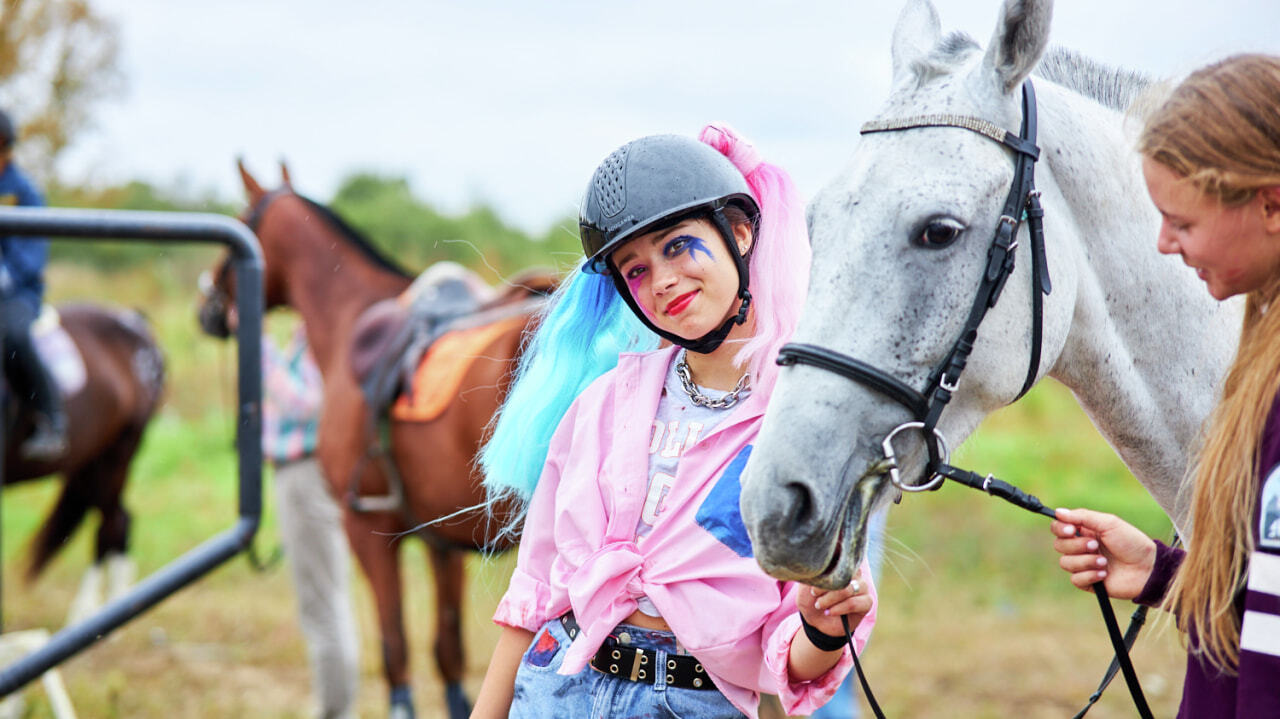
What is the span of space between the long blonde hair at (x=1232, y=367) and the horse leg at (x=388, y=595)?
11.6 feet

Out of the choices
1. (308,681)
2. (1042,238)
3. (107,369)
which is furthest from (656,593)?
(107,369)

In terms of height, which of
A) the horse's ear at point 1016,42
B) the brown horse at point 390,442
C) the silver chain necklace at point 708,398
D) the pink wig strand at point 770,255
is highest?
the horse's ear at point 1016,42

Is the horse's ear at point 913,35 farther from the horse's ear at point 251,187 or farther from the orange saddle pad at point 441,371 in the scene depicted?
the horse's ear at point 251,187

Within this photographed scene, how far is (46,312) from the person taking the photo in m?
6.29

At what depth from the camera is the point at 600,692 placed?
5.11ft

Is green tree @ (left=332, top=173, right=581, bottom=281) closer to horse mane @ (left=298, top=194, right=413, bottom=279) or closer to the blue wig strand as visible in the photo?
horse mane @ (left=298, top=194, right=413, bottom=279)

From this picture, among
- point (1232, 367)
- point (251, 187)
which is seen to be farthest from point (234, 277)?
point (1232, 367)

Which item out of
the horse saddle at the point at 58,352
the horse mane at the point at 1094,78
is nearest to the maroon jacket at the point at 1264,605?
the horse mane at the point at 1094,78

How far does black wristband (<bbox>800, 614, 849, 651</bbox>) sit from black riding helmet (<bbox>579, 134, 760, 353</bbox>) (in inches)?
19.2

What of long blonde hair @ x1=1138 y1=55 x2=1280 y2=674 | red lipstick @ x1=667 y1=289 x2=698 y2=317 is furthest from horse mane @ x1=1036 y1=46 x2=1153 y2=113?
red lipstick @ x1=667 y1=289 x2=698 y2=317

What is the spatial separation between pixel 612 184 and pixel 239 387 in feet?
4.26

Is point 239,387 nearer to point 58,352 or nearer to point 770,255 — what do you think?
point 770,255

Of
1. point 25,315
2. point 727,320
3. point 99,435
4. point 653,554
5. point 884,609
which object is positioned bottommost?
point 99,435

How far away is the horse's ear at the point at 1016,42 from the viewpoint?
1357 millimetres
